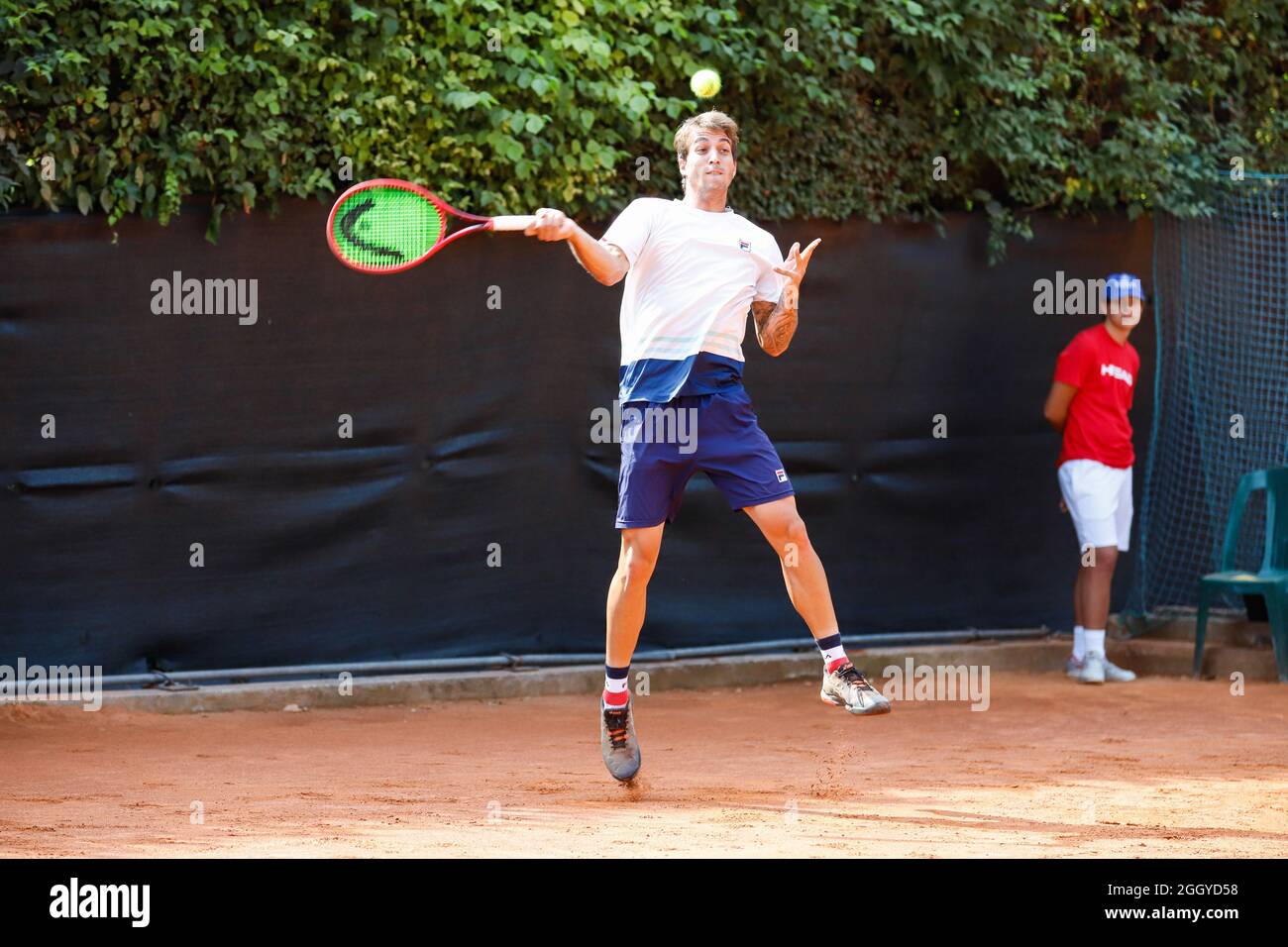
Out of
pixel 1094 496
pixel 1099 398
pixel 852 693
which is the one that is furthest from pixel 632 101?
pixel 852 693

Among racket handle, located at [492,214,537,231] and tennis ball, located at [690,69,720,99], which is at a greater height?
tennis ball, located at [690,69,720,99]

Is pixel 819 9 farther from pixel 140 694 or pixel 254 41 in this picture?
pixel 140 694

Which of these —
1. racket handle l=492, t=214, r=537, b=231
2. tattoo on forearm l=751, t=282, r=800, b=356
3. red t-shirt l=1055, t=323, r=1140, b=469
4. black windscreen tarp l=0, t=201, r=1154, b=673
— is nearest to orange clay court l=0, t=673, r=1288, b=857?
black windscreen tarp l=0, t=201, r=1154, b=673

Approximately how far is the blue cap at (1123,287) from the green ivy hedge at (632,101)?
2.20 ft

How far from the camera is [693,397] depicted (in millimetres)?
5855

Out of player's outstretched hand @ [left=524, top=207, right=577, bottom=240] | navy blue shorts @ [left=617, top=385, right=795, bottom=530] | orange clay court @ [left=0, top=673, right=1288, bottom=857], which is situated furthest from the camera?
navy blue shorts @ [left=617, top=385, right=795, bottom=530]

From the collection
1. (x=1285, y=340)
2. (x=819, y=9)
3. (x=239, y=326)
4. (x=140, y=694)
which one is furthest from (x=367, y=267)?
(x=1285, y=340)

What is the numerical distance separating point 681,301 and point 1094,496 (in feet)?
13.1

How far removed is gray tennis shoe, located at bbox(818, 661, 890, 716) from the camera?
562 centimetres

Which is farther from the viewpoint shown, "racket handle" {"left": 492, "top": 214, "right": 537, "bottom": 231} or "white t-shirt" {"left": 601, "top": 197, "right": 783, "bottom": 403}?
"white t-shirt" {"left": 601, "top": 197, "right": 783, "bottom": 403}

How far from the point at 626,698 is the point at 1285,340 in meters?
5.39

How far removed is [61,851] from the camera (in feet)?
15.6

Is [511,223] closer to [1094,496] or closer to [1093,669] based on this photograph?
[1094,496]

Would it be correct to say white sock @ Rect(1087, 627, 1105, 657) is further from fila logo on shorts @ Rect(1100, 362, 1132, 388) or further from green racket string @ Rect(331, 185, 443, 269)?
green racket string @ Rect(331, 185, 443, 269)
